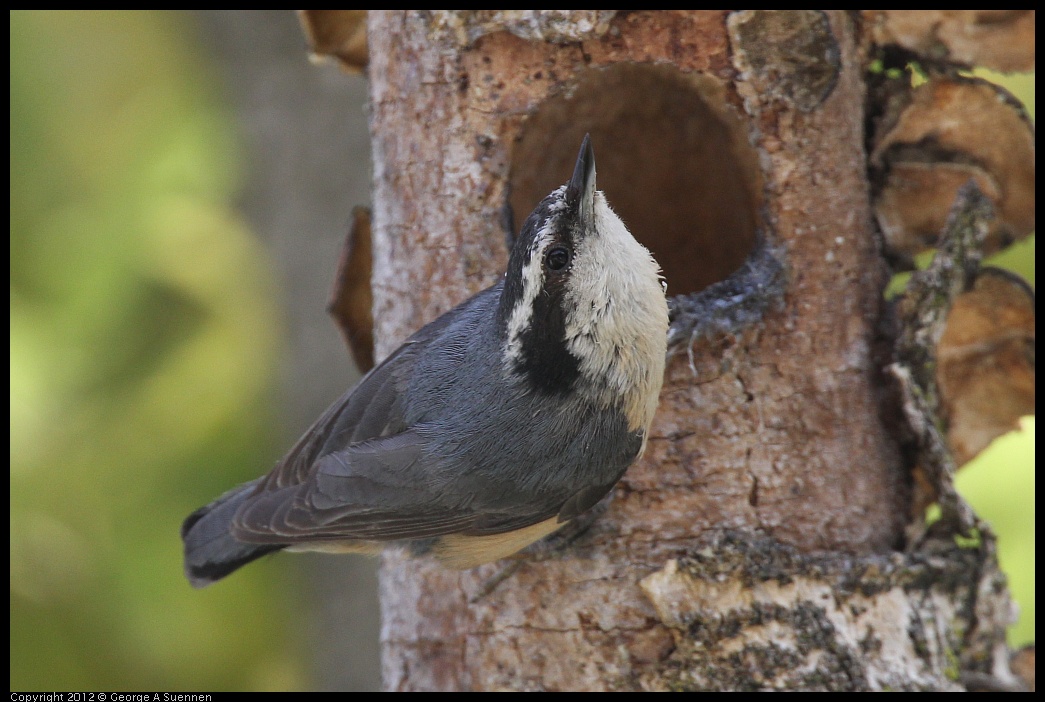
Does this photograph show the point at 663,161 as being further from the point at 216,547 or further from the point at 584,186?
the point at 216,547

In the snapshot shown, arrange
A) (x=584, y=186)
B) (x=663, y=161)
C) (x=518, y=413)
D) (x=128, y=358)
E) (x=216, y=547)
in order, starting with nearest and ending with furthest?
(x=584, y=186), (x=518, y=413), (x=216, y=547), (x=663, y=161), (x=128, y=358)

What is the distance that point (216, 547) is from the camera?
2.55m

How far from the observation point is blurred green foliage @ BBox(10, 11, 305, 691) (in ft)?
11.7

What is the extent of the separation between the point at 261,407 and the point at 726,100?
2351 mm

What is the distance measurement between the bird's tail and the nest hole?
110 centimetres

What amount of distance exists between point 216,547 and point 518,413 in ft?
2.97

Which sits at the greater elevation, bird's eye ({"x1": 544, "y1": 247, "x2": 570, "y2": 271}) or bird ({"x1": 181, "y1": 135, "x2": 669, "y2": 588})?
bird's eye ({"x1": 544, "y1": 247, "x2": 570, "y2": 271})

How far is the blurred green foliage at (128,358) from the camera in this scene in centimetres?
356

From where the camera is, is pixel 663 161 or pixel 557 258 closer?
pixel 557 258

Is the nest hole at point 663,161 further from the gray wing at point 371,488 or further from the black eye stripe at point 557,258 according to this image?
the gray wing at point 371,488

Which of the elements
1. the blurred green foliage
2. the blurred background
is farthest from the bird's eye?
the blurred green foliage

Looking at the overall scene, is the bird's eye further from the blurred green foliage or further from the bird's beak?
the blurred green foliage

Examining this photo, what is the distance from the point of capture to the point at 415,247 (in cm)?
257

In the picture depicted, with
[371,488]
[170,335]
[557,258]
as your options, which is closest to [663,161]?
[557,258]
